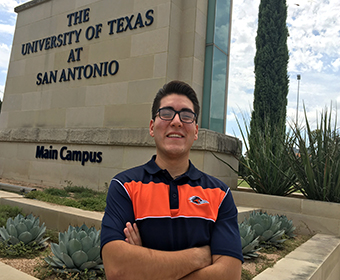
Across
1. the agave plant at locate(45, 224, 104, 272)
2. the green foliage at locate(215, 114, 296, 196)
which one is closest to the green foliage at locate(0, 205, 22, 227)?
the agave plant at locate(45, 224, 104, 272)

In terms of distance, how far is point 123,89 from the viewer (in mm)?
7691

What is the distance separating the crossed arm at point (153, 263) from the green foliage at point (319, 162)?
4.45 metres

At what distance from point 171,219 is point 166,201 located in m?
0.10

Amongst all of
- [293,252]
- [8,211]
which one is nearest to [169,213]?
[293,252]

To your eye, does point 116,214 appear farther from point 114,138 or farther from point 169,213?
point 114,138

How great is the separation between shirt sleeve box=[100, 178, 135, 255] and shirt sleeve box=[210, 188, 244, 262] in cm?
50

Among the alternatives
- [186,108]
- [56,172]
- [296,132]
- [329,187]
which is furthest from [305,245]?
[56,172]

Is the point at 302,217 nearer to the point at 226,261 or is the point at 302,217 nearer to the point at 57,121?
the point at 226,261

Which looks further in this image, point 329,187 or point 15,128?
point 15,128

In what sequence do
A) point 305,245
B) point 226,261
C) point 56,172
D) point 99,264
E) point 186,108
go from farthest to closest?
1. point 56,172
2. point 305,245
3. point 99,264
4. point 186,108
5. point 226,261

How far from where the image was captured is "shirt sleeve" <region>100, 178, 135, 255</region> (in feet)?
5.40

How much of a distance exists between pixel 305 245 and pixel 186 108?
11.2ft

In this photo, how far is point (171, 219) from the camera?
1679mm

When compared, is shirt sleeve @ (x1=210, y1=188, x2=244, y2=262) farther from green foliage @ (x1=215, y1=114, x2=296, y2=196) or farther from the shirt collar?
green foliage @ (x1=215, y1=114, x2=296, y2=196)
